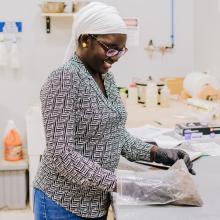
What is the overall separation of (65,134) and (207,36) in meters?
2.66

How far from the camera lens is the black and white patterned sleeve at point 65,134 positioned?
137 centimetres

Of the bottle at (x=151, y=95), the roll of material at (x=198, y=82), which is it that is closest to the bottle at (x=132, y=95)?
the bottle at (x=151, y=95)

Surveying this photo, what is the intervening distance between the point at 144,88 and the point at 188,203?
2.04 metres

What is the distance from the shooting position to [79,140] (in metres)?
1.45

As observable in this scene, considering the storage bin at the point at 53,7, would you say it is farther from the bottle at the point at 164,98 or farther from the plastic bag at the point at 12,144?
the bottle at the point at 164,98

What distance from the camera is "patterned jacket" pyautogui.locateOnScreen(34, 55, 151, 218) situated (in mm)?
1372

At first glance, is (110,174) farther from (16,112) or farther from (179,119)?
(16,112)

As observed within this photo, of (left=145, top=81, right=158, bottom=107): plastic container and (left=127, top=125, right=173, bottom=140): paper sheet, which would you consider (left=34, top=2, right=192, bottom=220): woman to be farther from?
(left=145, top=81, right=158, bottom=107): plastic container

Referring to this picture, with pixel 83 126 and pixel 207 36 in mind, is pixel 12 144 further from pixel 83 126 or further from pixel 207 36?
pixel 83 126

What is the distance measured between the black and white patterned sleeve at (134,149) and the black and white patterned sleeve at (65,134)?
0.36 m

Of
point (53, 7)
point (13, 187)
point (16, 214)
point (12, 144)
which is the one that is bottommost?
point (16, 214)

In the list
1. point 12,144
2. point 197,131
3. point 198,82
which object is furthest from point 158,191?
point 12,144

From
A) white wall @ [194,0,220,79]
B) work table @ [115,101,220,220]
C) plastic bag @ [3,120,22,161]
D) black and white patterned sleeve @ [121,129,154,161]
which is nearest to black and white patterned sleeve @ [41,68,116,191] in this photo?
work table @ [115,101,220,220]

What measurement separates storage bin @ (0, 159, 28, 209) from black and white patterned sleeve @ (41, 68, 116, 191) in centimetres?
210
